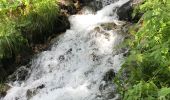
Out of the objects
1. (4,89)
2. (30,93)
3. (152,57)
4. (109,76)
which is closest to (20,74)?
(4,89)

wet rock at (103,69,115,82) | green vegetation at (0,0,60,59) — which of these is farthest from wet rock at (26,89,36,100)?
wet rock at (103,69,115,82)

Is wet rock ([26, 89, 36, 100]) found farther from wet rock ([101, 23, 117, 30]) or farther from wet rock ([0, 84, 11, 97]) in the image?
wet rock ([101, 23, 117, 30])

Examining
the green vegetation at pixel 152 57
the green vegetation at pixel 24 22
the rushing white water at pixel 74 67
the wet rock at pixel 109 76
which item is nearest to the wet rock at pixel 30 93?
the rushing white water at pixel 74 67

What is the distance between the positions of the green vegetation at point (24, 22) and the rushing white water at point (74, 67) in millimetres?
440

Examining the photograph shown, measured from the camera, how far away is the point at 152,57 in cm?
407

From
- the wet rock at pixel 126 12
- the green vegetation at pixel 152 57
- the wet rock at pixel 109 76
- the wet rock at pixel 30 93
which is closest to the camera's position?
the green vegetation at pixel 152 57

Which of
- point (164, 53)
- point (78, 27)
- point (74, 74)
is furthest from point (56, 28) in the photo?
point (164, 53)

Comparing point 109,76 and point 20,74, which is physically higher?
point 109,76

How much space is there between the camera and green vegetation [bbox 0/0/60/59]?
730 centimetres

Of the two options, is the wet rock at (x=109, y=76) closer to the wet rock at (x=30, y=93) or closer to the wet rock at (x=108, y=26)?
the wet rock at (x=30, y=93)

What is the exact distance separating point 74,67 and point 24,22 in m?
1.58

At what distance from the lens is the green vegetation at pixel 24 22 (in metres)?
7.30

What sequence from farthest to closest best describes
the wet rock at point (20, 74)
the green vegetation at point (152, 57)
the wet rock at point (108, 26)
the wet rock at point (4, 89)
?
the wet rock at point (108, 26) → the wet rock at point (20, 74) → the wet rock at point (4, 89) → the green vegetation at point (152, 57)

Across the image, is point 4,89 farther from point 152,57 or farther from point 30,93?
point 152,57
